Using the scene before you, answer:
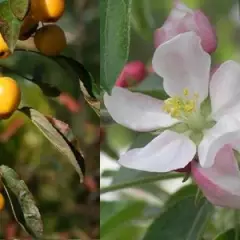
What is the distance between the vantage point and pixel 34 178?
101cm

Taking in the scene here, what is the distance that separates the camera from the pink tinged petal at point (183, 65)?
557 millimetres

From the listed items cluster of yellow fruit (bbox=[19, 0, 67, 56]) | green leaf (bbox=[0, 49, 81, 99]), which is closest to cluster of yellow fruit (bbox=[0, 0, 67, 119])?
cluster of yellow fruit (bbox=[19, 0, 67, 56])

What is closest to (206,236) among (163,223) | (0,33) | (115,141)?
(163,223)

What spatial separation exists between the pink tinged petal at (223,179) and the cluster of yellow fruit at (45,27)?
196 mm

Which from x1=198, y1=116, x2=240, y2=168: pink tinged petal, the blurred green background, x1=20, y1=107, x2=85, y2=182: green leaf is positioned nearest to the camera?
x1=198, y1=116, x2=240, y2=168: pink tinged petal

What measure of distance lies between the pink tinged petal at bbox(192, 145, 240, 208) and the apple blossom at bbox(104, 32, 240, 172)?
1 cm

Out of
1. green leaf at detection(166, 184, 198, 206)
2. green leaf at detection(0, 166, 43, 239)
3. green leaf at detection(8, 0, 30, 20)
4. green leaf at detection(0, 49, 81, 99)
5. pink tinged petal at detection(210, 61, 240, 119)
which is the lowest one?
green leaf at detection(166, 184, 198, 206)

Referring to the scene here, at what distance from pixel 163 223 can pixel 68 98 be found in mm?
297

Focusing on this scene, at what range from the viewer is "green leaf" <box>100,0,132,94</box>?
1.78 feet

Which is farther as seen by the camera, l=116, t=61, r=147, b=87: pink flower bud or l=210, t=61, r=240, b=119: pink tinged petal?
l=116, t=61, r=147, b=87: pink flower bud

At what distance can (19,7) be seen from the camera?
0.52 meters

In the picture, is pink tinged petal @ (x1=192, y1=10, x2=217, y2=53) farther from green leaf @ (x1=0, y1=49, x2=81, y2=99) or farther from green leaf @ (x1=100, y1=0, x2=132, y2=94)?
green leaf @ (x1=0, y1=49, x2=81, y2=99)

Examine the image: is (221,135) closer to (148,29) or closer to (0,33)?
(0,33)

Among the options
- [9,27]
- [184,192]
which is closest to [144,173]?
[184,192]
